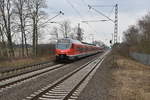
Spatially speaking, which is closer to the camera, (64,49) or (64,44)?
(64,49)

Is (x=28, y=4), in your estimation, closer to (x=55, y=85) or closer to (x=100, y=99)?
(x=55, y=85)

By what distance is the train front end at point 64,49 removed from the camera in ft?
80.6

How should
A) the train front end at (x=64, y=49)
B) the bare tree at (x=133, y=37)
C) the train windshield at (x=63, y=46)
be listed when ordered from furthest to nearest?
the bare tree at (x=133, y=37), the train windshield at (x=63, y=46), the train front end at (x=64, y=49)

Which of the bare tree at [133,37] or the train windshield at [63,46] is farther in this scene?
the bare tree at [133,37]

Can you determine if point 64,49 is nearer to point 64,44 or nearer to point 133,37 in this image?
point 64,44

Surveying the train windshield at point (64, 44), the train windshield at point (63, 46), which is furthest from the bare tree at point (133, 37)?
the train windshield at point (63, 46)

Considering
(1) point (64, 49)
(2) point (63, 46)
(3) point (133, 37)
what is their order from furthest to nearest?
1. (3) point (133, 37)
2. (2) point (63, 46)
3. (1) point (64, 49)

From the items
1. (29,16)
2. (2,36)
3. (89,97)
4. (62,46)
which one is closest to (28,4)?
(29,16)

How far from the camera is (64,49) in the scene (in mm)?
24766

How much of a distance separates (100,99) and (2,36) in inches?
974

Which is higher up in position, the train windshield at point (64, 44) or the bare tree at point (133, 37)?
the bare tree at point (133, 37)

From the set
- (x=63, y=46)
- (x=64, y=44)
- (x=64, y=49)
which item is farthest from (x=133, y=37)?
(x=64, y=49)

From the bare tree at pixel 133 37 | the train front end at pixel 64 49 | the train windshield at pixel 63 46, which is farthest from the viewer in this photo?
the bare tree at pixel 133 37

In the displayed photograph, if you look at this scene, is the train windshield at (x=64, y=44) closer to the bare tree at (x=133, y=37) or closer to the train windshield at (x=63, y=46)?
the train windshield at (x=63, y=46)
